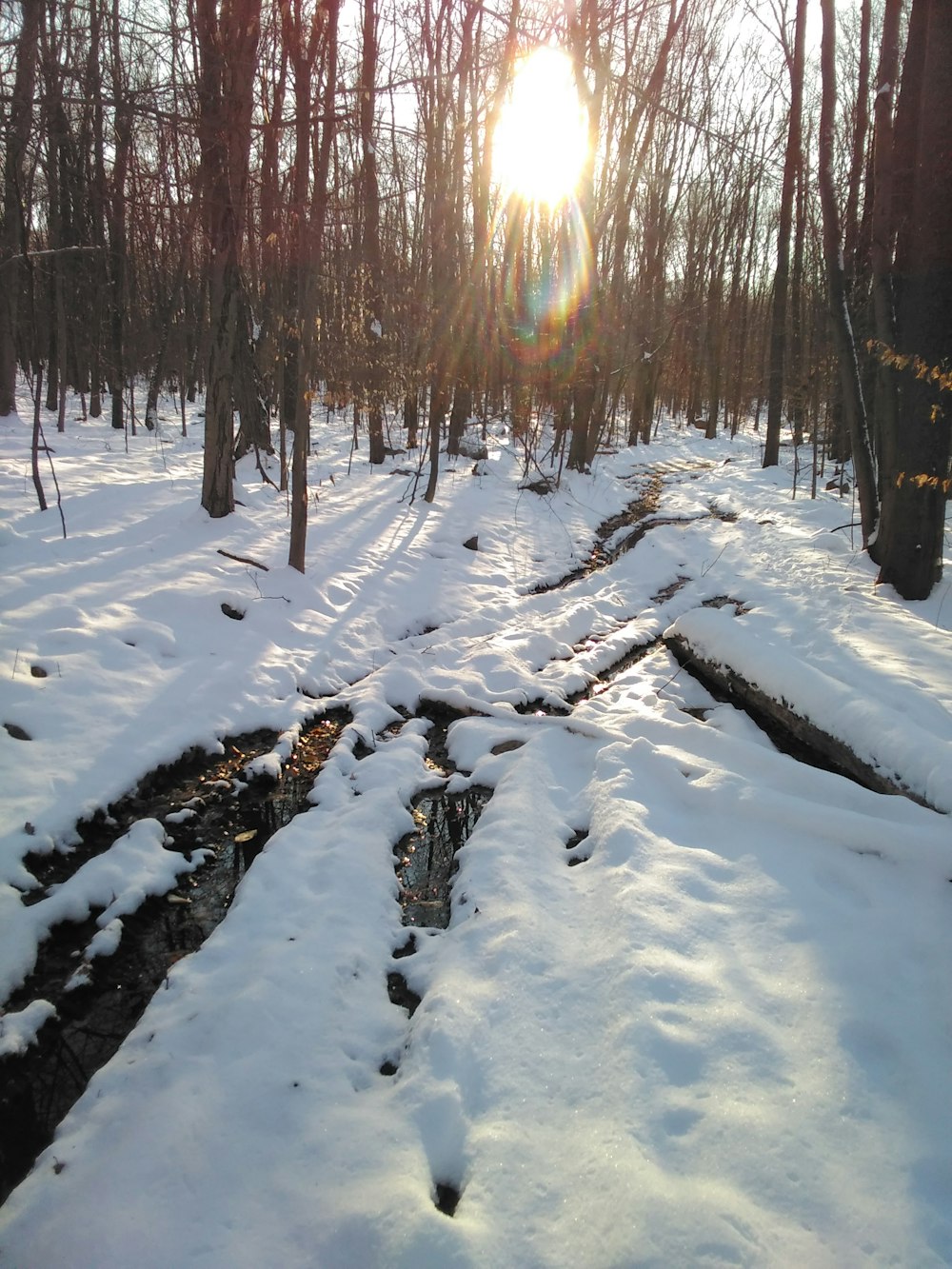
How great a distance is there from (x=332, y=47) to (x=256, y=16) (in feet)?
2.09

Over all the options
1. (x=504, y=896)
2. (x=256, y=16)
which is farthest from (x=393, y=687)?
(x=256, y=16)

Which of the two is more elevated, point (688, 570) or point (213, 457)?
point (213, 457)

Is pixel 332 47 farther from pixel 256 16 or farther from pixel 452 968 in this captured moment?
pixel 452 968

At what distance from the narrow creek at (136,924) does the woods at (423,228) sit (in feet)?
10.7

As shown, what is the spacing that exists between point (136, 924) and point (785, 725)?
12.8 ft

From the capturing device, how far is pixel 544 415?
15195mm

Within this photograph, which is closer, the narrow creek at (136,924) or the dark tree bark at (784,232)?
the narrow creek at (136,924)

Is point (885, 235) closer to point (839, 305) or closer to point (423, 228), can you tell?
point (839, 305)

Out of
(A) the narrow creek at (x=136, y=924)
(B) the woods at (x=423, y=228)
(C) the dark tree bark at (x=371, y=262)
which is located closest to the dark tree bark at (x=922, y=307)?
(B) the woods at (x=423, y=228)

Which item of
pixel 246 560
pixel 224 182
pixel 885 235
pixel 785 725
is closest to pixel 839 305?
pixel 885 235

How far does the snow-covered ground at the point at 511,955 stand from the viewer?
1.91 metres

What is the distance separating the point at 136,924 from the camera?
3.17 metres

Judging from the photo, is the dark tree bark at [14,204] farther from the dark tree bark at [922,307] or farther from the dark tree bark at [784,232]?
the dark tree bark at [784,232]

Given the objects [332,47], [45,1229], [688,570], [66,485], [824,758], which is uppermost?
[332,47]
